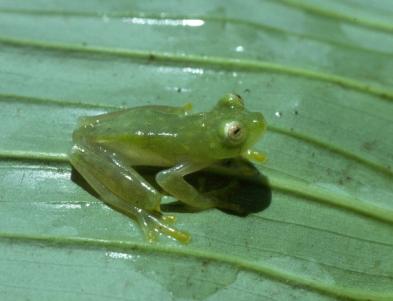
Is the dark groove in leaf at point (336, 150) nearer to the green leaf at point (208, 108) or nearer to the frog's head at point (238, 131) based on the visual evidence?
the green leaf at point (208, 108)

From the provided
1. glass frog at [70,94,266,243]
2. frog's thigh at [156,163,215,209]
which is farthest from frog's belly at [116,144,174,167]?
frog's thigh at [156,163,215,209]

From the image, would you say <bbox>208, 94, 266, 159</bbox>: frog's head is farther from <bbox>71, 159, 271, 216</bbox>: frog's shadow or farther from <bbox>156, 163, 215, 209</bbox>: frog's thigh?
<bbox>156, 163, 215, 209</bbox>: frog's thigh

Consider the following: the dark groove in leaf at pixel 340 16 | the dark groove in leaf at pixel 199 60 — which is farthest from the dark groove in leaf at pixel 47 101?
the dark groove in leaf at pixel 340 16

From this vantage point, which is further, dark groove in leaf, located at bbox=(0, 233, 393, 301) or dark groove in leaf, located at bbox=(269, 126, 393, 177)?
dark groove in leaf, located at bbox=(269, 126, 393, 177)

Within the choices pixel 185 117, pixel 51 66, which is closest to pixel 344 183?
pixel 185 117

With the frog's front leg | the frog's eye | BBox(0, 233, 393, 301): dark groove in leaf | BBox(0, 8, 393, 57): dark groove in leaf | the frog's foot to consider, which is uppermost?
BBox(0, 8, 393, 57): dark groove in leaf

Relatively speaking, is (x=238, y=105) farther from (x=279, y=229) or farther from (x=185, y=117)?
(x=279, y=229)

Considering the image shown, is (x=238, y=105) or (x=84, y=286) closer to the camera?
(x=84, y=286)

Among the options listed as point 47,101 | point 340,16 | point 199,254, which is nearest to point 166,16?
point 47,101
